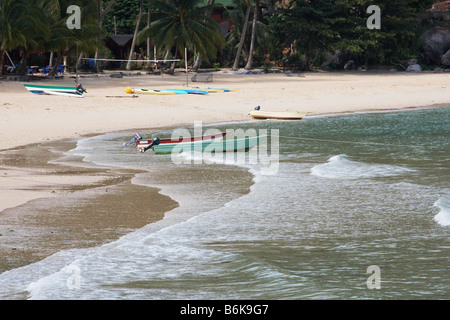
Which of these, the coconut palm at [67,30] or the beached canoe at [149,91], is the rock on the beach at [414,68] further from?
the beached canoe at [149,91]

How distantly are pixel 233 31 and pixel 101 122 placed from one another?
116ft

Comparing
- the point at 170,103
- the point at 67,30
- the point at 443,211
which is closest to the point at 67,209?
the point at 443,211

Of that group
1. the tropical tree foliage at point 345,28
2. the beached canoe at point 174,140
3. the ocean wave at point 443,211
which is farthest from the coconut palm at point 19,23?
the ocean wave at point 443,211

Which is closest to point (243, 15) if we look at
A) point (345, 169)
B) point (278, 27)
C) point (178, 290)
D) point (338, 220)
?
point (278, 27)

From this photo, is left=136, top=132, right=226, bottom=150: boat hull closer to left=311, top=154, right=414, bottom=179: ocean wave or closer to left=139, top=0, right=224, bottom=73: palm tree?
left=311, top=154, right=414, bottom=179: ocean wave

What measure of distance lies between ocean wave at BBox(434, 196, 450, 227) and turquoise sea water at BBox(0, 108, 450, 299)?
0.03 m

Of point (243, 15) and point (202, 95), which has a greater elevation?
point (243, 15)

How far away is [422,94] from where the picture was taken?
37.8 meters

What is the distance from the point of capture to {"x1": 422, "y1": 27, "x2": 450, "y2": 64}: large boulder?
5772 centimetres

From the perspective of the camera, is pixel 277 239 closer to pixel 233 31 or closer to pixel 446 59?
pixel 233 31

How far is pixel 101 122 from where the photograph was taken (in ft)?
83.0

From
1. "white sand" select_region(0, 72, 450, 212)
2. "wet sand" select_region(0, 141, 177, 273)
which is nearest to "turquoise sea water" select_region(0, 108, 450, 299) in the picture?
"wet sand" select_region(0, 141, 177, 273)

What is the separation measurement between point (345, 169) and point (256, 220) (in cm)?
574
